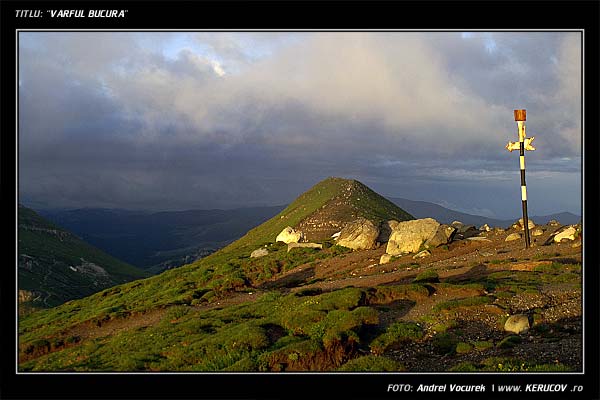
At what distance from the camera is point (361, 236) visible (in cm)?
5519

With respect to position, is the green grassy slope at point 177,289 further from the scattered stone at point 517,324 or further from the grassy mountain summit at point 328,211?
the scattered stone at point 517,324

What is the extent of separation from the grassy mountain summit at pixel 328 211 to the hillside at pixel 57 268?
167 feet

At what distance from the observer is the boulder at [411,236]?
4431 centimetres

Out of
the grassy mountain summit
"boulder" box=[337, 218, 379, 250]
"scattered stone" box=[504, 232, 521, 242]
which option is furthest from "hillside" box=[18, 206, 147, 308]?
"scattered stone" box=[504, 232, 521, 242]

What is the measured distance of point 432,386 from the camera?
10.6 m

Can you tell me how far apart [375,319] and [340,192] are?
109m

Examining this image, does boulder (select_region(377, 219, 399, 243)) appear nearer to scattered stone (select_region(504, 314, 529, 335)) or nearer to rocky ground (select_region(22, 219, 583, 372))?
rocky ground (select_region(22, 219, 583, 372))

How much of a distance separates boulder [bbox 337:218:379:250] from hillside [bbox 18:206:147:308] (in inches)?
2762

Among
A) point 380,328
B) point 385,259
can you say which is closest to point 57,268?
point 385,259

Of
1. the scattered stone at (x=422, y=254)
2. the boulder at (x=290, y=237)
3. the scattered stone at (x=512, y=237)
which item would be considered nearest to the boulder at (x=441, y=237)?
the scattered stone at (x=422, y=254)

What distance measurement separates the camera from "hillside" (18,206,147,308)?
104062 millimetres

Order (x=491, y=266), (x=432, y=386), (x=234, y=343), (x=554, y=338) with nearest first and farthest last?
(x=432, y=386) → (x=554, y=338) → (x=234, y=343) → (x=491, y=266)

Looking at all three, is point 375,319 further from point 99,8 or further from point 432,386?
point 99,8
